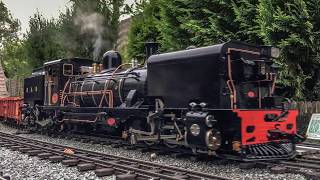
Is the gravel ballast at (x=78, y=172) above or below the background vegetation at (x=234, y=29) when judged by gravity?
below

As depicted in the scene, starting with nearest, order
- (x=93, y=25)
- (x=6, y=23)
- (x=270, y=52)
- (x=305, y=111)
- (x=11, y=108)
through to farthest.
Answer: (x=270, y=52), (x=305, y=111), (x=11, y=108), (x=93, y=25), (x=6, y=23)

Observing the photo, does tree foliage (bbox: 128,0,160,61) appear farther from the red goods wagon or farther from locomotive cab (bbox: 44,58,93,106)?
the red goods wagon

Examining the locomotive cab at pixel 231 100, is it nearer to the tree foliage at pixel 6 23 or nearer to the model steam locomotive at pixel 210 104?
the model steam locomotive at pixel 210 104

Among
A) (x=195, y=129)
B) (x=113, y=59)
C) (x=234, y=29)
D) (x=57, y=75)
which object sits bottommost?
(x=195, y=129)

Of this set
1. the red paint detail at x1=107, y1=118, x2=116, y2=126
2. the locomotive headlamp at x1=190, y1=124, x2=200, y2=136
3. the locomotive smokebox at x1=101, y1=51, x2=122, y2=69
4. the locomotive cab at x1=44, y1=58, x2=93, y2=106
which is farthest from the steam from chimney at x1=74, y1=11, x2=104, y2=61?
the locomotive headlamp at x1=190, y1=124, x2=200, y2=136

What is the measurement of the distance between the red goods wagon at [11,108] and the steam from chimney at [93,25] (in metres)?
8.61

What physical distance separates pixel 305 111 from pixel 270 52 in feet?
17.8

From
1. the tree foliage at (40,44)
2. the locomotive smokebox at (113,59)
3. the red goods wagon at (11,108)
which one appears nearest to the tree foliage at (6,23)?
the tree foliage at (40,44)

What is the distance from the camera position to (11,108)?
19.4 meters

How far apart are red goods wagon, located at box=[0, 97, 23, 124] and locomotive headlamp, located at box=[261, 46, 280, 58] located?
12729 mm

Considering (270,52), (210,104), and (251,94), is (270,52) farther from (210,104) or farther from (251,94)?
(210,104)

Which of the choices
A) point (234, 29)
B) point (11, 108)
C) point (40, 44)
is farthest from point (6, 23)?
point (234, 29)

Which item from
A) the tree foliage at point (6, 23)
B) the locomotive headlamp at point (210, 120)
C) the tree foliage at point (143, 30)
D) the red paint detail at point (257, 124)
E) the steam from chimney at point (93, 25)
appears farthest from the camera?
the tree foliage at point (6, 23)

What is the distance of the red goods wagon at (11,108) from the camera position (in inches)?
711
